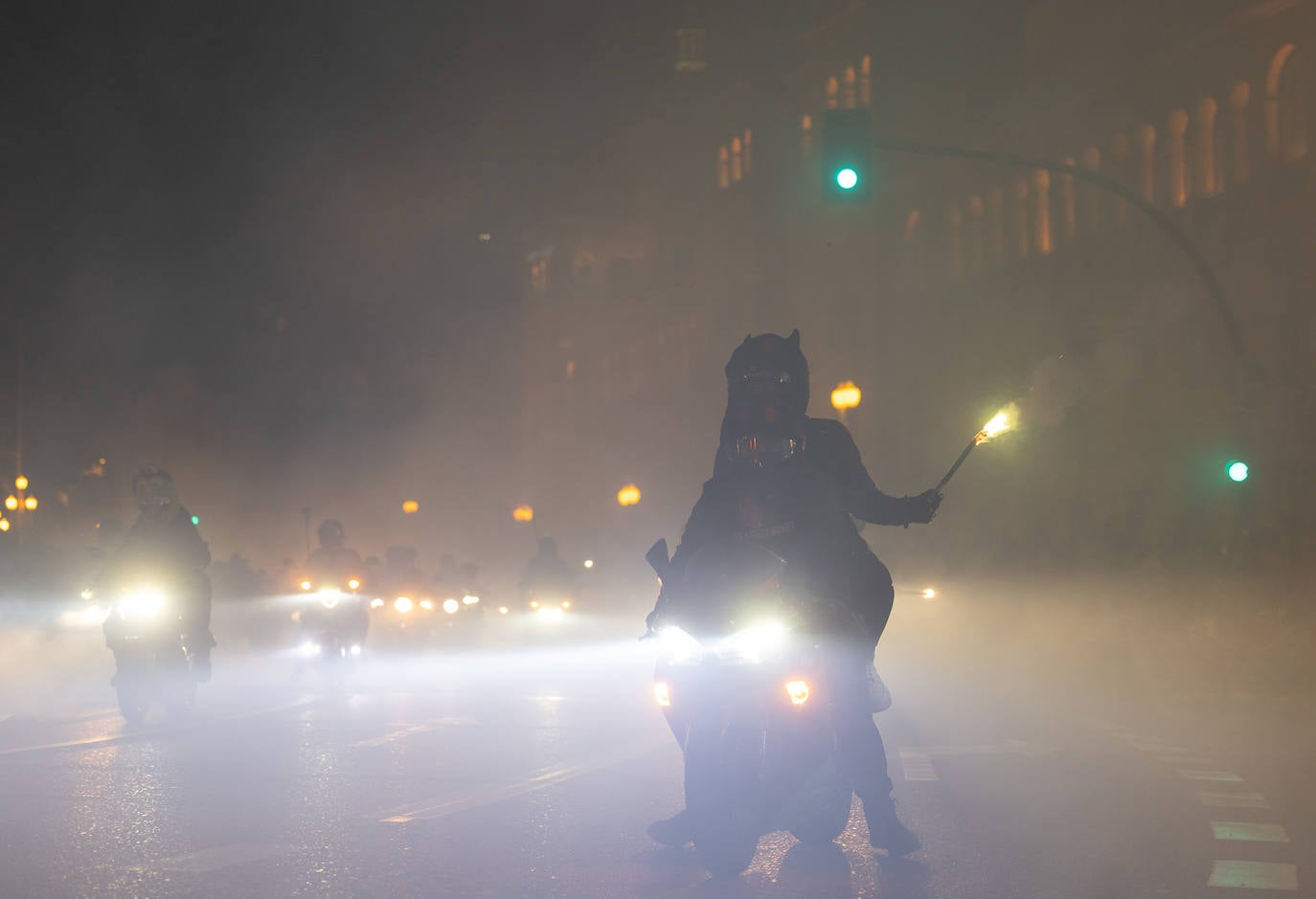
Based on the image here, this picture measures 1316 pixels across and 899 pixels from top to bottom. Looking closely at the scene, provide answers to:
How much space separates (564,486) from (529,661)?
57.1 metres

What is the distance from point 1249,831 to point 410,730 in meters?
6.75

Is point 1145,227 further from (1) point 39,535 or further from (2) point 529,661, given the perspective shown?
(1) point 39,535

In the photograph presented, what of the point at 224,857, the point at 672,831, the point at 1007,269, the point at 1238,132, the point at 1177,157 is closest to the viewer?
the point at 224,857

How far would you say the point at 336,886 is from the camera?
6070mm

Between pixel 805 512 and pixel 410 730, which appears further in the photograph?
pixel 410 730

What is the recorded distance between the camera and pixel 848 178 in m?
15.4

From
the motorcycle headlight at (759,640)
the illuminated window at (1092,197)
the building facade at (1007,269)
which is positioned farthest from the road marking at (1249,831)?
the illuminated window at (1092,197)

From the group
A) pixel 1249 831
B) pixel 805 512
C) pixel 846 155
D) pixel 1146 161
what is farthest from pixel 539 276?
pixel 805 512

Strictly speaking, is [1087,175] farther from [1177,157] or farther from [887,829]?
[1177,157]

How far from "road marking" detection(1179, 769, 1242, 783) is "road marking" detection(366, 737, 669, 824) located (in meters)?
3.75

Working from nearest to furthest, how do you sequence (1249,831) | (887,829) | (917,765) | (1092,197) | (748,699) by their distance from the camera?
(748,699) < (887,829) < (1249,831) < (917,765) < (1092,197)

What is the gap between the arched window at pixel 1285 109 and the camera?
110 feet

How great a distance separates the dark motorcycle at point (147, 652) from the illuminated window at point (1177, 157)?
30.2 m

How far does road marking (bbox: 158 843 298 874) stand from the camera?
21.1 ft
